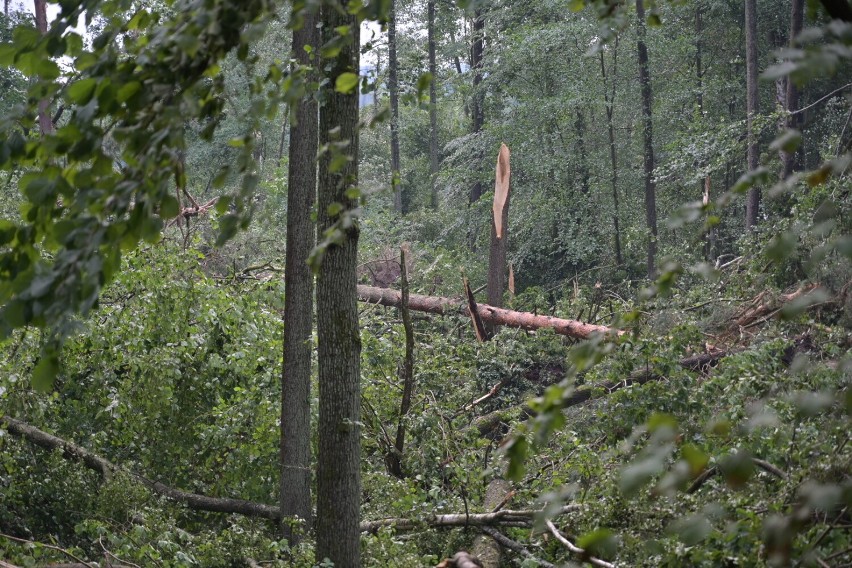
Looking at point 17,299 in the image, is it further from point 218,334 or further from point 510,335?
point 510,335

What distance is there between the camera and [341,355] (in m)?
4.69

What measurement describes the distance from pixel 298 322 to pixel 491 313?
6147mm

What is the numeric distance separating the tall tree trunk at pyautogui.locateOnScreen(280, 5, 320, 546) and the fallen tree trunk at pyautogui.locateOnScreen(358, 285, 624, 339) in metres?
3.46

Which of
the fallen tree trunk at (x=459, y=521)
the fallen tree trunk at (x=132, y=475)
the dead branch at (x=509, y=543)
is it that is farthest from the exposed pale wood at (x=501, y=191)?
the dead branch at (x=509, y=543)

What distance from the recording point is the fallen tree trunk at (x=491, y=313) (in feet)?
38.6

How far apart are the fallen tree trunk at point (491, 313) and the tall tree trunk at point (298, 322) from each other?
136 inches

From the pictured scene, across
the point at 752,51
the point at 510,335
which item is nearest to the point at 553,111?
the point at 752,51

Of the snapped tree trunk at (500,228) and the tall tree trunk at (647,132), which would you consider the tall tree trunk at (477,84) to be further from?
the snapped tree trunk at (500,228)

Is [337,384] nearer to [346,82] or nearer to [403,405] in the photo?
[346,82]

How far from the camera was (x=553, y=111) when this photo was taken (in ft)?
68.4

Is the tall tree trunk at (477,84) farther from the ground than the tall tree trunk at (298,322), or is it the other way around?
the tall tree trunk at (477,84)

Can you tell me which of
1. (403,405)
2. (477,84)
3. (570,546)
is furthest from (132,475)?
(477,84)

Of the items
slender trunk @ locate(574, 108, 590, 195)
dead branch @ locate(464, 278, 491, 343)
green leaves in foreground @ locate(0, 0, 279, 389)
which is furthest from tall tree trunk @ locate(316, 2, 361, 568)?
slender trunk @ locate(574, 108, 590, 195)

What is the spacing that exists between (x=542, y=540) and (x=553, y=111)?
16375 mm
